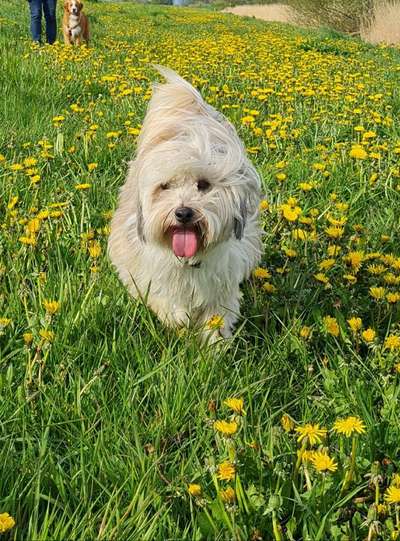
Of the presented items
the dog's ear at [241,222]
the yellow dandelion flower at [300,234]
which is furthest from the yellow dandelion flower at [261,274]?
the yellow dandelion flower at [300,234]

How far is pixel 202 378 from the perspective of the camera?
6.91 ft

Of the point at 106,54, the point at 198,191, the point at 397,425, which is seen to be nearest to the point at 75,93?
the point at 106,54

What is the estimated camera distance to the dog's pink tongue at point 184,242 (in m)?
2.43

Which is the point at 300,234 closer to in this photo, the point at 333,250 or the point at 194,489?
the point at 333,250

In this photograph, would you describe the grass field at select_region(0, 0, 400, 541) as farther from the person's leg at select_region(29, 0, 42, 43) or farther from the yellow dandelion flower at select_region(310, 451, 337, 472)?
the person's leg at select_region(29, 0, 42, 43)

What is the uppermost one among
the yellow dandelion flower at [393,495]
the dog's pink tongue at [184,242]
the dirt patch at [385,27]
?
the dirt patch at [385,27]

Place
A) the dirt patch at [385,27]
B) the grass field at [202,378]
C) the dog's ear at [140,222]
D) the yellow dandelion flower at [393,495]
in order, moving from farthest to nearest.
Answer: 1. the dirt patch at [385,27]
2. the dog's ear at [140,222]
3. the grass field at [202,378]
4. the yellow dandelion flower at [393,495]

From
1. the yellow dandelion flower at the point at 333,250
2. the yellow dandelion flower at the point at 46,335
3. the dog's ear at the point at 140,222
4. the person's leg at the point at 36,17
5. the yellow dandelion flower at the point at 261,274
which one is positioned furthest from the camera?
the person's leg at the point at 36,17

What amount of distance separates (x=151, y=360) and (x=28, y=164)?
1.73 metres

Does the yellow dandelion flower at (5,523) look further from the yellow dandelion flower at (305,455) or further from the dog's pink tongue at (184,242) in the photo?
the dog's pink tongue at (184,242)

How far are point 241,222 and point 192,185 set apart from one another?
257 mm

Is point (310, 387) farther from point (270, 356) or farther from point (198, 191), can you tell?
point (198, 191)

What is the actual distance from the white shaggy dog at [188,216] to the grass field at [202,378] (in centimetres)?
14

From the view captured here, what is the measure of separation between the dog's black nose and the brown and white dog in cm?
940
